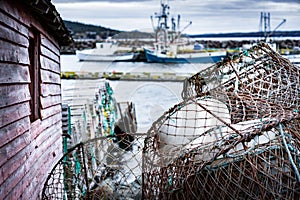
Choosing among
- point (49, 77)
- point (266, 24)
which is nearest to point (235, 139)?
point (49, 77)

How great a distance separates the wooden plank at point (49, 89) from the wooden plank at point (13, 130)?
754 mm

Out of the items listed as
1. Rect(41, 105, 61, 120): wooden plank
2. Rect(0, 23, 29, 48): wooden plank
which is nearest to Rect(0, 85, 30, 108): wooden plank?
Rect(0, 23, 29, 48): wooden plank

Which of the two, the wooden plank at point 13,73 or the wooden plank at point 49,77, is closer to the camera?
the wooden plank at point 13,73

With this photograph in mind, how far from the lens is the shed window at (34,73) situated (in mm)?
3662

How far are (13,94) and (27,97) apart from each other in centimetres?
37

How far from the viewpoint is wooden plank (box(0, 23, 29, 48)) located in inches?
107

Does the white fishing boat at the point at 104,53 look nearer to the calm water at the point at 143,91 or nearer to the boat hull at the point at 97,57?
the boat hull at the point at 97,57

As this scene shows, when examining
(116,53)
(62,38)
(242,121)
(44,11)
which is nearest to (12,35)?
(44,11)

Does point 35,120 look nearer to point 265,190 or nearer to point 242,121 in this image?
point 242,121

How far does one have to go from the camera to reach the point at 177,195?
2969 mm

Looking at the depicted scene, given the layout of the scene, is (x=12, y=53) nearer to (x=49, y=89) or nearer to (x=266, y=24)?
(x=49, y=89)

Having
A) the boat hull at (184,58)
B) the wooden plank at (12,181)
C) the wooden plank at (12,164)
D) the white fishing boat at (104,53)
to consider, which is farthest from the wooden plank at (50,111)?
the white fishing boat at (104,53)

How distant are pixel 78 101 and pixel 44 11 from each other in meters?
4.55

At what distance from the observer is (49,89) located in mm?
4254
